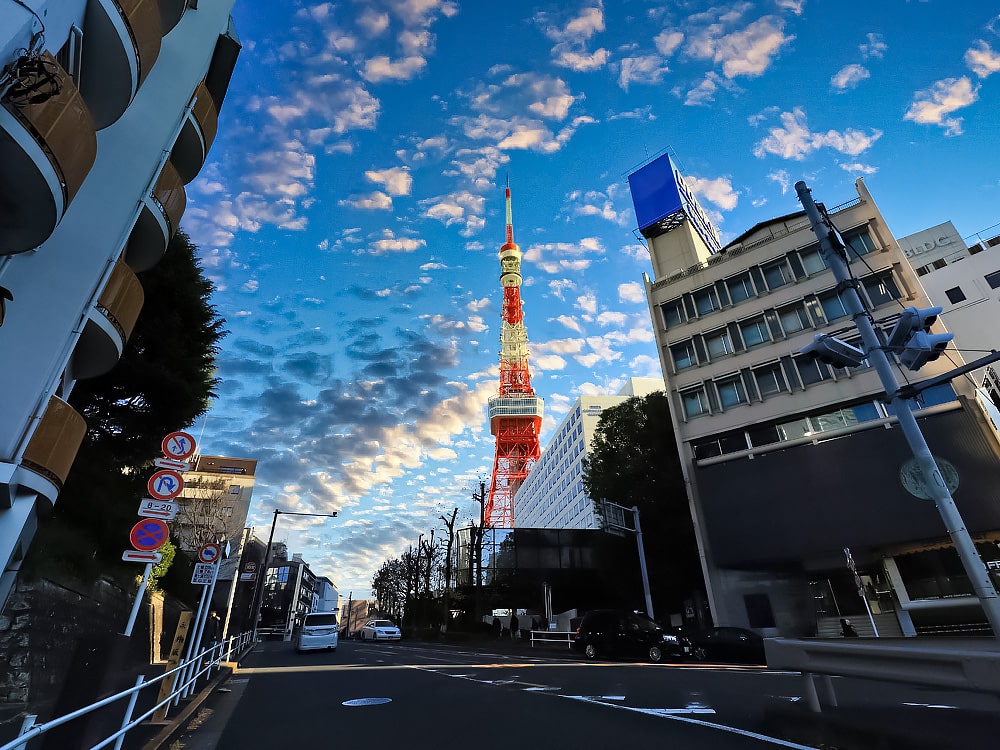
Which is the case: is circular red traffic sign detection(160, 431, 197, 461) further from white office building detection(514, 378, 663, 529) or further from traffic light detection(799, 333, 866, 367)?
white office building detection(514, 378, 663, 529)

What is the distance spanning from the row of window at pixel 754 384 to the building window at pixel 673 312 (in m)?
4.76

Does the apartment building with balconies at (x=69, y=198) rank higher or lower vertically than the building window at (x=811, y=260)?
lower

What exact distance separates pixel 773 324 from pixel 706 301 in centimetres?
456

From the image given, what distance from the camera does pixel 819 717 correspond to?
5863 millimetres

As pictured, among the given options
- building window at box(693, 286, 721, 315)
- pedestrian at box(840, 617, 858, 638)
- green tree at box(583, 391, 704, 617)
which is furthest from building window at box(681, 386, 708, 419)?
pedestrian at box(840, 617, 858, 638)

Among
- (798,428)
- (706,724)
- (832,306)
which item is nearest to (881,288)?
A: (832,306)

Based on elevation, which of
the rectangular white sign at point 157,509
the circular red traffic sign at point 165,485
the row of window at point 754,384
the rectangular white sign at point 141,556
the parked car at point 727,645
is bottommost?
the parked car at point 727,645

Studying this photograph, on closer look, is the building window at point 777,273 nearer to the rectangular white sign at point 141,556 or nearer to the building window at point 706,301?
the building window at point 706,301

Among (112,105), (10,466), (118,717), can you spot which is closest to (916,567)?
(118,717)

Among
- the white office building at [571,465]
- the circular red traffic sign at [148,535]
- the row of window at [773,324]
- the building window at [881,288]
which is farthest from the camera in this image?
the white office building at [571,465]

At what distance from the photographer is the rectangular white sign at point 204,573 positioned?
1225 centimetres

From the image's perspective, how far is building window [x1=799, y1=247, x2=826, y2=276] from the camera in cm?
2766

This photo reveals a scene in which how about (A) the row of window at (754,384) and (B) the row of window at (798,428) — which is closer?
(B) the row of window at (798,428)

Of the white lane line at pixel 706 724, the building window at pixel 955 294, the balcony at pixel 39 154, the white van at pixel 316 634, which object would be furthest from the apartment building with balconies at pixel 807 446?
the balcony at pixel 39 154
